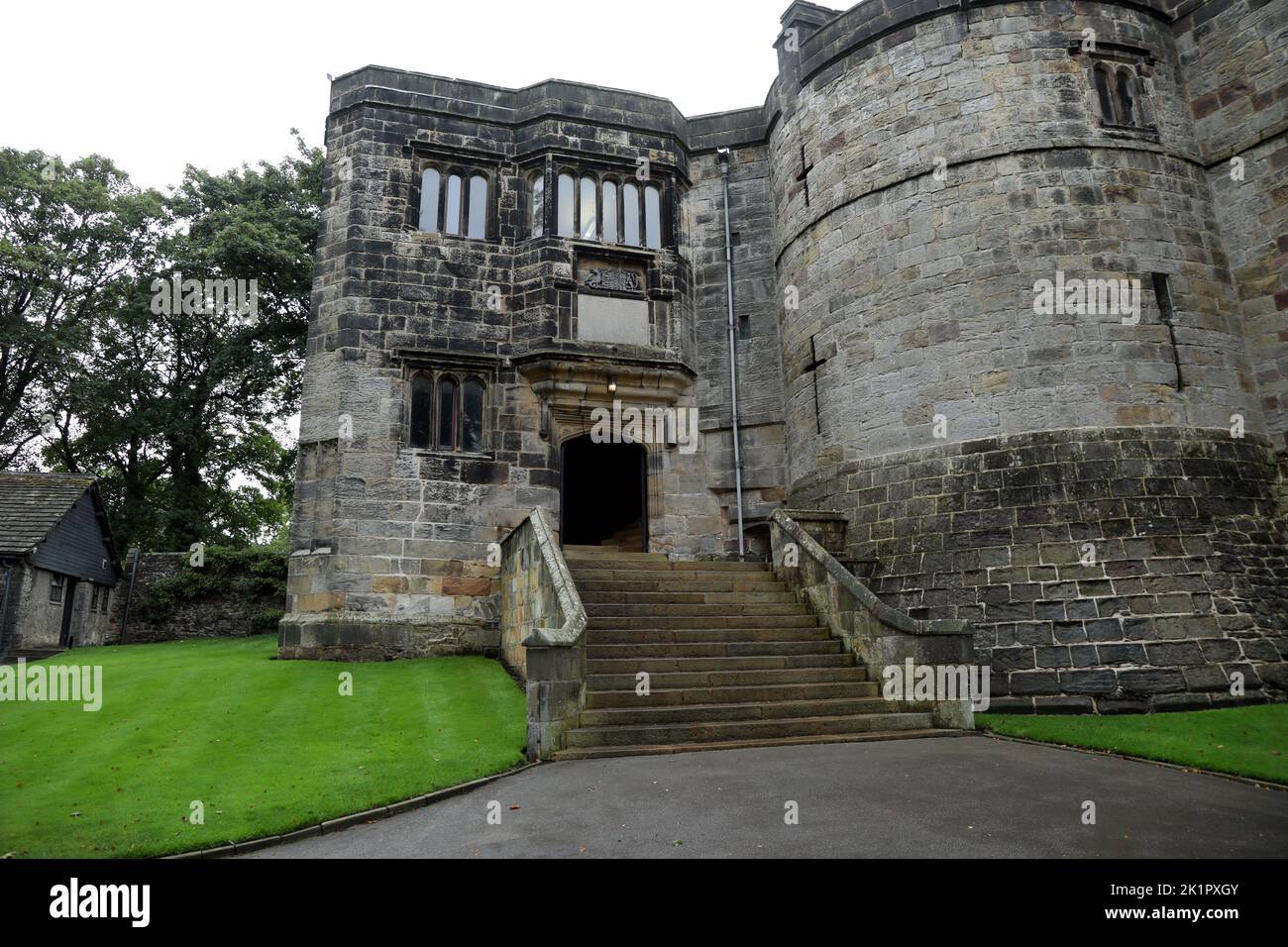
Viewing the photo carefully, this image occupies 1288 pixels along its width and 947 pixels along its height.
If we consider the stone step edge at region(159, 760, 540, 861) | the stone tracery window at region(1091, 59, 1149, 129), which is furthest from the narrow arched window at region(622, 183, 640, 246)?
the stone step edge at region(159, 760, 540, 861)

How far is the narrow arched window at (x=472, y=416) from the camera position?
15367 mm

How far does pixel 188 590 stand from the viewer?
24016mm

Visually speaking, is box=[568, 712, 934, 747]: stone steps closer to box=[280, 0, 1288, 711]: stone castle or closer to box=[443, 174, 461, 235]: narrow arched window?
box=[280, 0, 1288, 711]: stone castle

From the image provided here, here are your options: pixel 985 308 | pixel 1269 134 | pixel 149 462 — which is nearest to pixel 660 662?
pixel 985 308

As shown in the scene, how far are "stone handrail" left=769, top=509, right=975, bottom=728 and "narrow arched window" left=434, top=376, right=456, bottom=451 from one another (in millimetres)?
7075

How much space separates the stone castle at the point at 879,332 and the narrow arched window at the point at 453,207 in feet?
0.17

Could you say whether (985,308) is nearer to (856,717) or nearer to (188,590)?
(856,717)

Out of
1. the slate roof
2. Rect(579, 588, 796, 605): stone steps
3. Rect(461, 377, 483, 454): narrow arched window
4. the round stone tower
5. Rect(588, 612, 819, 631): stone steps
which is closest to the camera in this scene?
the round stone tower

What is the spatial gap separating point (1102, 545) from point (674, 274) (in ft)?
31.8

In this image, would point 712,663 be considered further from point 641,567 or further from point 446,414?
point 446,414

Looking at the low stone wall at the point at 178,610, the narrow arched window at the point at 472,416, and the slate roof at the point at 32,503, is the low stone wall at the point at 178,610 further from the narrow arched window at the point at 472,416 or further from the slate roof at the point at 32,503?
the narrow arched window at the point at 472,416

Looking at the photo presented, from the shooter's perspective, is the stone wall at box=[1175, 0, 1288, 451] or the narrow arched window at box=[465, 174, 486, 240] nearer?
the stone wall at box=[1175, 0, 1288, 451]

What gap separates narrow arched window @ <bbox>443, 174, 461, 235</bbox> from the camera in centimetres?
1622

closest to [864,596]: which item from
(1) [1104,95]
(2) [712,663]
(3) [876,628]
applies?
(3) [876,628]
